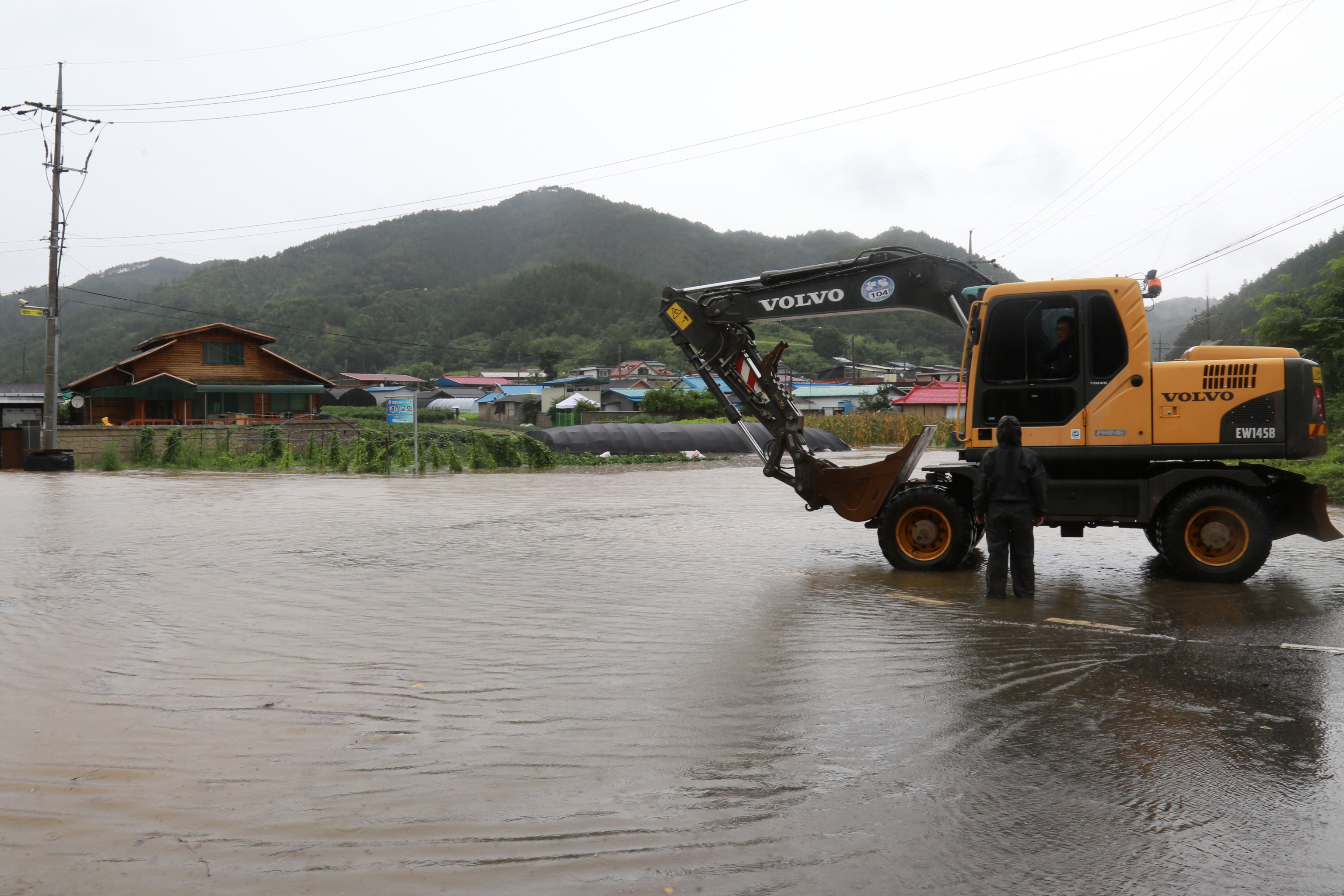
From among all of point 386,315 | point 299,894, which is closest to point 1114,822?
point 299,894

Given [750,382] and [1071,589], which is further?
[750,382]

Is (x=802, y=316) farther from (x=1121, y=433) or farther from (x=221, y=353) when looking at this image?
(x=221, y=353)

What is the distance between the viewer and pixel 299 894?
3619 millimetres

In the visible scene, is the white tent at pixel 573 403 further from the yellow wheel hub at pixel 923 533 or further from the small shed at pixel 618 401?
the yellow wheel hub at pixel 923 533

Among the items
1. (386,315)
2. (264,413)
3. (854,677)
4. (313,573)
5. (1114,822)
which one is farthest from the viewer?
(386,315)

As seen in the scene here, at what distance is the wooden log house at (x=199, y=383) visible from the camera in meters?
53.3

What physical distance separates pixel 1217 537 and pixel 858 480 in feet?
12.6

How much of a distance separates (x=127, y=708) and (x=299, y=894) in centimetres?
303

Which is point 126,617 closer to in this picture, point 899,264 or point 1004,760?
point 1004,760

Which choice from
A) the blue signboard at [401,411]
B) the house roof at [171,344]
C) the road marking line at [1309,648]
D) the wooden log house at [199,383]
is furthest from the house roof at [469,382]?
the road marking line at [1309,648]

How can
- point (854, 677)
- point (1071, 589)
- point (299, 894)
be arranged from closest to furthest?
point (299, 894), point (854, 677), point (1071, 589)

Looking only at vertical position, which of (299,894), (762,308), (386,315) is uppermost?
(386,315)

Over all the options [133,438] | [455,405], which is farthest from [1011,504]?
[455,405]

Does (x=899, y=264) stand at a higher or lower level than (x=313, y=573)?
higher
